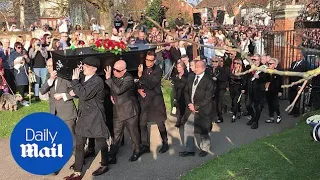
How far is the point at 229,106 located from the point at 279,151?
4.04 meters

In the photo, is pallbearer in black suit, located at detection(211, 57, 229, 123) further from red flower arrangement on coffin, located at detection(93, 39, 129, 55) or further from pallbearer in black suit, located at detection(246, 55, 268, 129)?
red flower arrangement on coffin, located at detection(93, 39, 129, 55)

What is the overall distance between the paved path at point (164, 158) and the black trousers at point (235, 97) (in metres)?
0.42

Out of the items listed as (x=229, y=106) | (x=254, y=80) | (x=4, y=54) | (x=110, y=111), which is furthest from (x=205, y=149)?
(x=4, y=54)

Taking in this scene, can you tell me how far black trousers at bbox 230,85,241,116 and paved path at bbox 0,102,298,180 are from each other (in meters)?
0.42

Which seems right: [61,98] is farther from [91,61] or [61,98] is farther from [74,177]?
[74,177]

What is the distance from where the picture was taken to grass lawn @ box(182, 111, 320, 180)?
6176 mm

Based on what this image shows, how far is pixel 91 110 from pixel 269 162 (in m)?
3.02

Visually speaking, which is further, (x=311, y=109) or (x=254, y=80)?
(x=311, y=109)

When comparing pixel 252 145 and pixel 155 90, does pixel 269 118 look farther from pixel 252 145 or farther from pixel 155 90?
pixel 155 90

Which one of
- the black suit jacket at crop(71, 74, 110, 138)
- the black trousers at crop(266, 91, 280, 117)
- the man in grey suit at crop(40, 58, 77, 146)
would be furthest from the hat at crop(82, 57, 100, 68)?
the black trousers at crop(266, 91, 280, 117)

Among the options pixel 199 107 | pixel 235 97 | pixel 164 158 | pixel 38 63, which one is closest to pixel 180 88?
pixel 235 97

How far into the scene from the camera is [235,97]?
34.1 ft

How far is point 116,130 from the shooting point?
288 inches

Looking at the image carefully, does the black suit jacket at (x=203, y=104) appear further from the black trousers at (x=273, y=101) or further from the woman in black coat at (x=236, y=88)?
the black trousers at (x=273, y=101)
